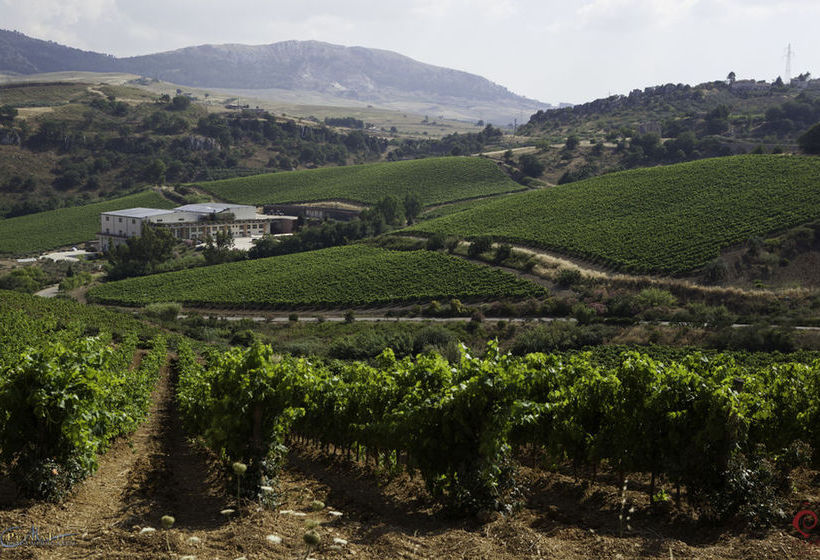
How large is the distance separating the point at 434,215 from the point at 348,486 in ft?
418

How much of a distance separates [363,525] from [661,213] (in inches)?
3644

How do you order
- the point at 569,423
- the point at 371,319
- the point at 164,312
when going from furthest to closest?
the point at 164,312, the point at 371,319, the point at 569,423

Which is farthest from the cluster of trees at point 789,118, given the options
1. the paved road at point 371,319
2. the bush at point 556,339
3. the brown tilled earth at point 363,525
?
the brown tilled earth at point 363,525

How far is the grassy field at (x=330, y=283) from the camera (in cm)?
8188

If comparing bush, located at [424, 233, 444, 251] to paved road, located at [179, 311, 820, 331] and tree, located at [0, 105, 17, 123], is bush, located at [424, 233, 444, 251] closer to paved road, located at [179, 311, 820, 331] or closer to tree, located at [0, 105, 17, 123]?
paved road, located at [179, 311, 820, 331]

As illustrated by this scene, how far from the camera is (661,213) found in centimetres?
9806

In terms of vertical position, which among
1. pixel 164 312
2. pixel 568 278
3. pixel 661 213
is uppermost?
pixel 661 213

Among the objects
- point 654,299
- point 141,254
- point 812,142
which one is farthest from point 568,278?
point 812,142

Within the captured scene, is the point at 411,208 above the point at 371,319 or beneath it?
above

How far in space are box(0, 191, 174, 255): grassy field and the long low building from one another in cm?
758

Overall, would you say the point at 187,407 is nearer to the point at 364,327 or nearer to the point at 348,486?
the point at 348,486

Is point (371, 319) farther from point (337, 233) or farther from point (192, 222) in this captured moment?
point (192, 222)

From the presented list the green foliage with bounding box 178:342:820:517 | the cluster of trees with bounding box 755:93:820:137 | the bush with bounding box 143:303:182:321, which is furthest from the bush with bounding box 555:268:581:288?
the cluster of trees with bounding box 755:93:820:137

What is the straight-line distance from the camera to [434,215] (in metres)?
146
